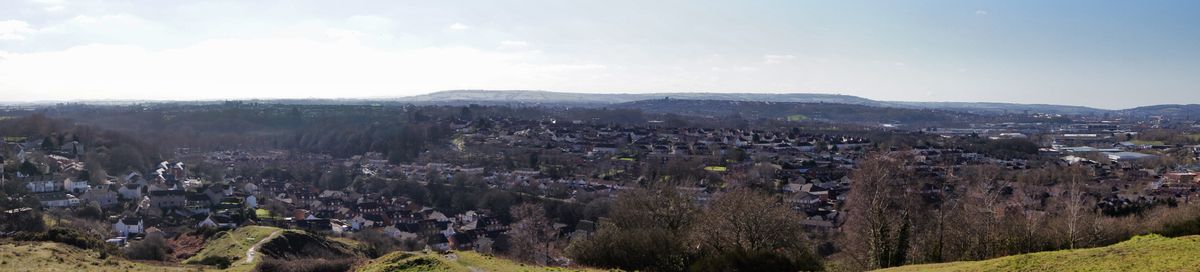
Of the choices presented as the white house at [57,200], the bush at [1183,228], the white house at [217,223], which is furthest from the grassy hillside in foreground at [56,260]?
the bush at [1183,228]

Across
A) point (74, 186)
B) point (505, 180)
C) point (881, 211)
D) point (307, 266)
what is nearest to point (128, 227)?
point (74, 186)

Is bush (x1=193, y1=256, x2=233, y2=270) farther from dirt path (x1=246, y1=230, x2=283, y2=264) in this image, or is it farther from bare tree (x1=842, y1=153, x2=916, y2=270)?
bare tree (x1=842, y1=153, x2=916, y2=270)

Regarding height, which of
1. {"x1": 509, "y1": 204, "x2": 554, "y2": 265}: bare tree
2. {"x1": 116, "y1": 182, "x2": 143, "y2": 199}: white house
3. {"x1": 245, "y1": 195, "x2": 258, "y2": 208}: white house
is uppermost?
{"x1": 509, "y1": 204, "x2": 554, "y2": 265}: bare tree

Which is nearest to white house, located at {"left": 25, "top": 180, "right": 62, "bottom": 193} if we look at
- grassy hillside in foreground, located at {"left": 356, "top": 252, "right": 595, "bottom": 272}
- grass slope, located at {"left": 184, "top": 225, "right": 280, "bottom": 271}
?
grass slope, located at {"left": 184, "top": 225, "right": 280, "bottom": 271}

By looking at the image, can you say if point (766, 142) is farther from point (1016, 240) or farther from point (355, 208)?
point (1016, 240)

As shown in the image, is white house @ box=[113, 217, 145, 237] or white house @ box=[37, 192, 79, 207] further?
white house @ box=[37, 192, 79, 207]

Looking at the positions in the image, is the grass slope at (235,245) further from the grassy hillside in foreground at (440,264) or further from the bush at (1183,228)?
the bush at (1183,228)

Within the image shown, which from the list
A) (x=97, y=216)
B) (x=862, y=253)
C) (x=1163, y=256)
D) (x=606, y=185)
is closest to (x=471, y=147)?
(x=606, y=185)

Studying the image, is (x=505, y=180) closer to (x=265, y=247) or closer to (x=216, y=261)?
(x=265, y=247)
